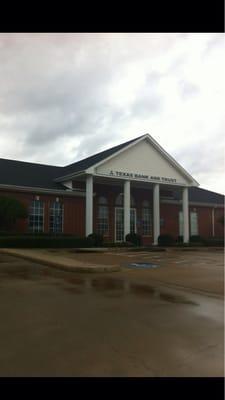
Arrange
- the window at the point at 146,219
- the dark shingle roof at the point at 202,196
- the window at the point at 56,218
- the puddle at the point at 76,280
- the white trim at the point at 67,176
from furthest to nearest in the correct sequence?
the dark shingle roof at the point at 202,196 < the window at the point at 146,219 < the window at the point at 56,218 < the white trim at the point at 67,176 < the puddle at the point at 76,280

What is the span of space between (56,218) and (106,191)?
531 centimetres

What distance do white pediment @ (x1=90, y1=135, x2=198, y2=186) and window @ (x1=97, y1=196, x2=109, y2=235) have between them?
377cm

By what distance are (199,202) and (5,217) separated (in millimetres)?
20470

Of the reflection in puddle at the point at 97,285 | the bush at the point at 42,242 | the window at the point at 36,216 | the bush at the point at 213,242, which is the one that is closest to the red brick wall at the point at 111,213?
the window at the point at 36,216

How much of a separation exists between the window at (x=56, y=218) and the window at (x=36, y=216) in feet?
2.37

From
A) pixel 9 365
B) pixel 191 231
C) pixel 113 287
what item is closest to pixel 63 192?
pixel 191 231

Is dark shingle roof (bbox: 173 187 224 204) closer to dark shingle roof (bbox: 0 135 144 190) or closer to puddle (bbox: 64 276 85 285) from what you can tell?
dark shingle roof (bbox: 0 135 144 190)

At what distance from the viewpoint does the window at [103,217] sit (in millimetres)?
29812

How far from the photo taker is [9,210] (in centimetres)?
2247

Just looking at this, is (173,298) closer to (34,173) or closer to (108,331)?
(108,331)

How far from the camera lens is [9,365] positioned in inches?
151

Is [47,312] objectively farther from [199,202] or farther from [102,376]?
[199,202]

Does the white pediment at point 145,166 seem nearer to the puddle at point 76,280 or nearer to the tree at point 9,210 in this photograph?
the tree at point 9,210

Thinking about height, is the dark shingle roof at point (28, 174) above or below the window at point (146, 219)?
above
